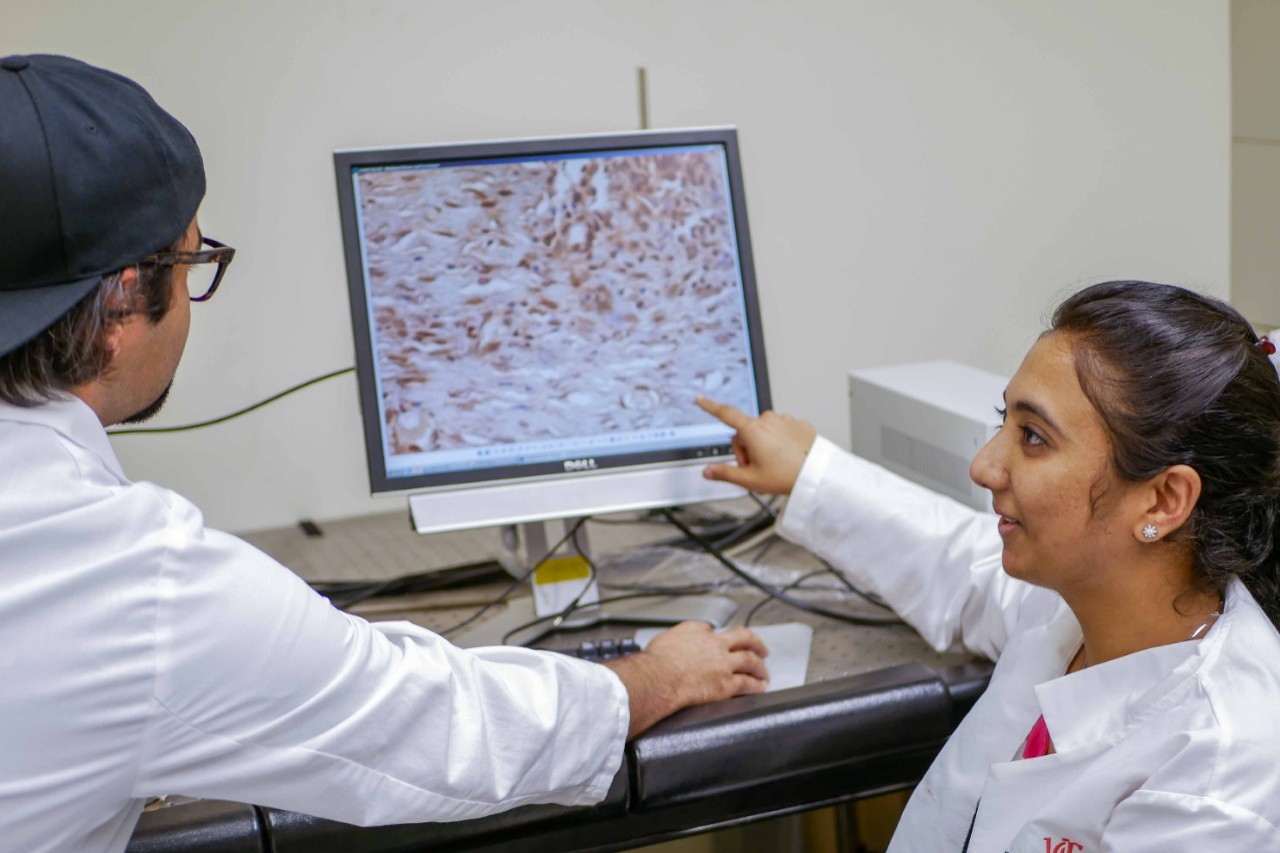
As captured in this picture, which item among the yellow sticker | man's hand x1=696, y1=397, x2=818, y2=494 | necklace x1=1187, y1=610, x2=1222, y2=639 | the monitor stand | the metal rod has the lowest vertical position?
the monitor stand

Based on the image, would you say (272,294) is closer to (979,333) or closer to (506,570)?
(506,570)

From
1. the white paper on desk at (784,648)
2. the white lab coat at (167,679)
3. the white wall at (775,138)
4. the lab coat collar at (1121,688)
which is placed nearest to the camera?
the white lab coat at (167,679)

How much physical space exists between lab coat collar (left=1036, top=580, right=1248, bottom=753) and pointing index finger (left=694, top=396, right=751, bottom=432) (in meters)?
0.54

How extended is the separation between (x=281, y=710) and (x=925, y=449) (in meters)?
1.00

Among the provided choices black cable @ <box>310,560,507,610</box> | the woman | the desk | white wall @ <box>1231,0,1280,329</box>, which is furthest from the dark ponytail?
white wall @ <box>1231,0,1280,329</box>

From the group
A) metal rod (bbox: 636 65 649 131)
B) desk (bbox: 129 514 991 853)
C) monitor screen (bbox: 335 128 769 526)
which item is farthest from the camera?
metal rod (bbox: 636 65 649 131)

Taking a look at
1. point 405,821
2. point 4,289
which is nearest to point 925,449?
point 405,821

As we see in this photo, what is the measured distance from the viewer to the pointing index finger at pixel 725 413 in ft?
5.02

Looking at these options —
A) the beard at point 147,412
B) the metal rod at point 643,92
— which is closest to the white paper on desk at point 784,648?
the beard at point 147,412

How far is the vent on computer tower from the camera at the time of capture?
1.59 metres

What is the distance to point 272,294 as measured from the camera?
81.9 inches

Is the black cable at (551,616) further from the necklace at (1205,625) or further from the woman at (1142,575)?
the necklace at (1205,625)

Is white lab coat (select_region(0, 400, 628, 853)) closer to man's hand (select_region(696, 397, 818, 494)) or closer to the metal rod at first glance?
man's hand (select_region(696, 397, 818, 494))

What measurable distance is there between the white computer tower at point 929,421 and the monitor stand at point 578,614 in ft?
1.07
